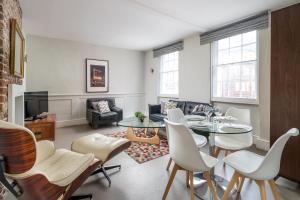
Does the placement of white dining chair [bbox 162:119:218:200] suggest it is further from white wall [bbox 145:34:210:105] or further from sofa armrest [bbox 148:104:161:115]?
sofa armrest [bbox 148:104:161:115]

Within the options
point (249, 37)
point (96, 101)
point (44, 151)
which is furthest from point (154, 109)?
point (44, 151)

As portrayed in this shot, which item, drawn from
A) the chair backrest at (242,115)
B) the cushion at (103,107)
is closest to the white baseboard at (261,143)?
the chair backrest at (242,115)

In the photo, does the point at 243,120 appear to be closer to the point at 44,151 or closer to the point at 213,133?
the point at 213,133

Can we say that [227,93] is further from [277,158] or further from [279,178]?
[277,158]

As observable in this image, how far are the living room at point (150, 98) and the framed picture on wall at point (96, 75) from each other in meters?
0.03

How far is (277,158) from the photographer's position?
1.33m

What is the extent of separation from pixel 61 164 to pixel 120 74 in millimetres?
4631

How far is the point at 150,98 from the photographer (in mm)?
6277

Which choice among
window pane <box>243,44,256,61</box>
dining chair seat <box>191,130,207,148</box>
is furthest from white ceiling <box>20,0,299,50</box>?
dining chair seat <box>191,130,207,148</box>

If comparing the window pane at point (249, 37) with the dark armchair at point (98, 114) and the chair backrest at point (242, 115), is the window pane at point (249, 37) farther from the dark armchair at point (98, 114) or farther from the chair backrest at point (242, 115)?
the dark armchair at point (98, 114)

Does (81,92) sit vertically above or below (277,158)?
above

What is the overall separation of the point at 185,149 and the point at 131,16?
2789 mm

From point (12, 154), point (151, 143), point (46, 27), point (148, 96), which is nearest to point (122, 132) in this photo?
point (151, 143)

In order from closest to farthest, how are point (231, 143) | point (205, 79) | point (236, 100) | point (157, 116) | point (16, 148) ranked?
point (16, 148)
point (231, 143)
point (236, 100)
point (205, 79)
point (157, 116)
